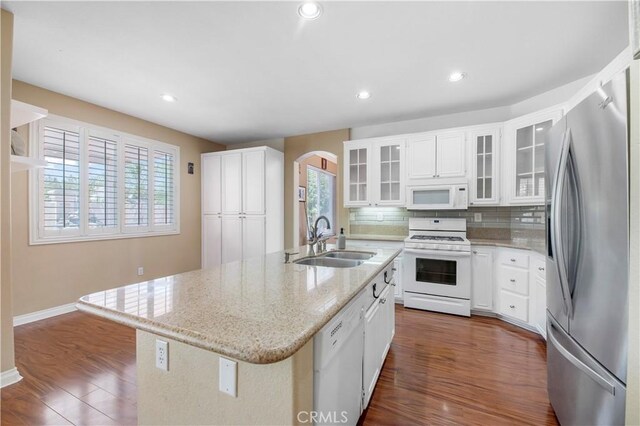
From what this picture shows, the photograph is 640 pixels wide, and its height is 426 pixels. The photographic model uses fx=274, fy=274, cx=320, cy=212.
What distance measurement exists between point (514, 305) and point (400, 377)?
5.84 ft

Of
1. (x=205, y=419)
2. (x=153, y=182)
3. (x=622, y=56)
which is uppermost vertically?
(x=622, y=56)

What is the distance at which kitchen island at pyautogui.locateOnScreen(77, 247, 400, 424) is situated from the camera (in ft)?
2.70

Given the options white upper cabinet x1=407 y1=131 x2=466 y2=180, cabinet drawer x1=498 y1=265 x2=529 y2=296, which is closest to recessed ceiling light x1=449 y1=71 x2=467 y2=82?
white upper cabinet x1=407 y1=131 x2=466 y2=180

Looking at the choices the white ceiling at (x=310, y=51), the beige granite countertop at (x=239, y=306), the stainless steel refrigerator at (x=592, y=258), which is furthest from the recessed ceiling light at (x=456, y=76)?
the beige granite countertop at (x=239, y=306)

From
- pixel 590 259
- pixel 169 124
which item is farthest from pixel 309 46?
pixel 169 124

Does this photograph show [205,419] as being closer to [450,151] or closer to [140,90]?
[140,90]

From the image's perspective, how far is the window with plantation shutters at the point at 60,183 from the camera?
3.11 meters

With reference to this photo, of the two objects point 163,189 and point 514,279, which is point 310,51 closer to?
point 514,279

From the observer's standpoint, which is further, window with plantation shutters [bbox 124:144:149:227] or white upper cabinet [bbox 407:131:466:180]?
window with plantation shutters [bbox 124:144:149:227]

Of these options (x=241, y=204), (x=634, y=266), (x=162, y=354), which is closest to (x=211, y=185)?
(x=241, y=204)

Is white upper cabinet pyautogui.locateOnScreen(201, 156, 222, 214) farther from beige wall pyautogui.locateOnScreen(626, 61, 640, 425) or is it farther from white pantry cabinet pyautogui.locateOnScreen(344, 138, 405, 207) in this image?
beige wall pyautogui.locateOnScreen(626, 61, 640, 425)

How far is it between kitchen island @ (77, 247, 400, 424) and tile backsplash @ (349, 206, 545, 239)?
9.64 feet

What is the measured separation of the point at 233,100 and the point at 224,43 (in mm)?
1191

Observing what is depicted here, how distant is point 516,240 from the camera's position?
344cm
